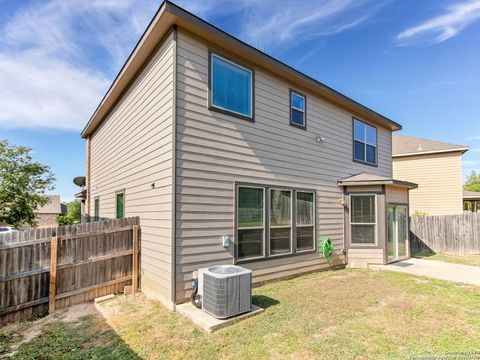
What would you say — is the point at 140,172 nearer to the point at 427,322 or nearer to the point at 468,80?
the point at 427,322

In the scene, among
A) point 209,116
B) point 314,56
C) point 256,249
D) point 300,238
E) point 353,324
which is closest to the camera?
point 353,324

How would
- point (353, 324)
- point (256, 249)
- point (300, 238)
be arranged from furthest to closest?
point (300, 238) < point (256, 249) < point (353, 324)

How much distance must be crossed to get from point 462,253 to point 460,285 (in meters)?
7.15

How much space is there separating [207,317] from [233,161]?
10.2 ft

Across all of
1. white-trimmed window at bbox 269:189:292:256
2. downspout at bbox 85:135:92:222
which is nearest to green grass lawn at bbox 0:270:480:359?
white-trimmed window at bbox 269:189:292:256

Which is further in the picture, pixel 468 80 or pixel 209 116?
pixel 468 80

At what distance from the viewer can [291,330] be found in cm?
400

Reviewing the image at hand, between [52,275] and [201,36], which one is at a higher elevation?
[201,36]

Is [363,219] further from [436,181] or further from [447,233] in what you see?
[436,181]

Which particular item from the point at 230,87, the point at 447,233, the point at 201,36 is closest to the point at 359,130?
the point at 230,87

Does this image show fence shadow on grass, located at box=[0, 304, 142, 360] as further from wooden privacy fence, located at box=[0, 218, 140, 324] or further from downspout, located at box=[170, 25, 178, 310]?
downspout, located at box=[170, 25, 178, 310]

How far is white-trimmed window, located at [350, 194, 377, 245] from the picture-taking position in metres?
8.86

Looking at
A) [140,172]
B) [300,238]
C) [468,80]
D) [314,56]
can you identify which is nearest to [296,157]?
[300,238]

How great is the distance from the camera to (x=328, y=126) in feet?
28.8
